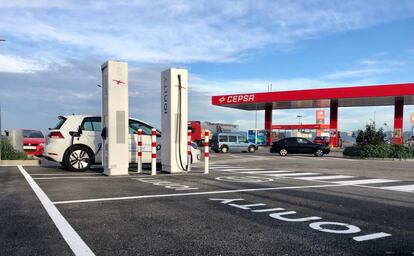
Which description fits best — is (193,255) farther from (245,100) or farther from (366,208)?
(245,100)

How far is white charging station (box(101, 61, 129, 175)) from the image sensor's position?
11609mm

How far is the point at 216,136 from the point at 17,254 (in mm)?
30174

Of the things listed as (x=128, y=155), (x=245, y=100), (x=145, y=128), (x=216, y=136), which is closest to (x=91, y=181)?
(x=128, y=155)

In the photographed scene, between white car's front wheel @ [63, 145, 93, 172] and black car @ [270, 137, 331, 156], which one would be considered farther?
black car @ [270, 137, 331, 156]

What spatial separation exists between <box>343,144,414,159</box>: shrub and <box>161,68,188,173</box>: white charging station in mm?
16000

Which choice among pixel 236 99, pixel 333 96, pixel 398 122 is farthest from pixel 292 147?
pixel 236 99

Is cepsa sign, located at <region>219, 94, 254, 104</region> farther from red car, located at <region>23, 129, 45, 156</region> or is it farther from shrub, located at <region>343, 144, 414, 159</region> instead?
red car, located at <region>23, 129, 45, 156</region>

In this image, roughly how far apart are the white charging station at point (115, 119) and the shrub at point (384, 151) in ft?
58.2

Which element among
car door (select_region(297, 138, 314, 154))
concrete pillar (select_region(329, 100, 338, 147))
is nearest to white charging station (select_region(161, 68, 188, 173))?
car door (select_region(297, 138, 314, 154))

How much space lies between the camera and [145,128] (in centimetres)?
1321

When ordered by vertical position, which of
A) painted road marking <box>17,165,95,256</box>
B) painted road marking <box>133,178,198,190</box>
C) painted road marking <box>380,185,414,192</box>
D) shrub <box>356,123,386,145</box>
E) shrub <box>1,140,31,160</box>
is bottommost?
painted road marking <box>380,185,414,192</box>

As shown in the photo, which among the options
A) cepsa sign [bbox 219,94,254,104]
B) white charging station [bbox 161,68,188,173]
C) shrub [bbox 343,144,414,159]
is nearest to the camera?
white charging station [bbox 161,68,188,173]

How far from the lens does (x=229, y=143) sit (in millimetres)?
34156

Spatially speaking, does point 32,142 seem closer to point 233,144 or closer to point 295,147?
point 295,147
